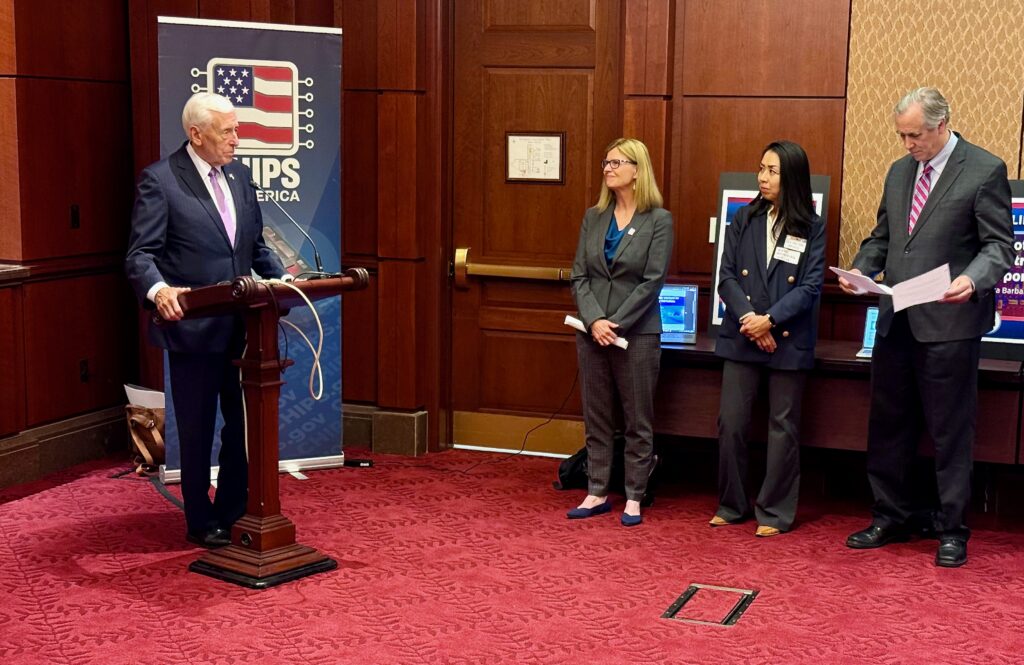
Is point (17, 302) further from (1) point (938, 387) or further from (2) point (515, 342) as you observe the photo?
(1) point (938, 387)

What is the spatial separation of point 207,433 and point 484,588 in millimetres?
1294

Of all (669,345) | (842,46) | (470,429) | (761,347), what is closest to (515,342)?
(470,429)

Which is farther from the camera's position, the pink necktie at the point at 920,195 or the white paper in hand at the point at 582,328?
the white paper in hand at the point at 582,328

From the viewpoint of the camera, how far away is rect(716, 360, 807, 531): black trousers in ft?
17.8

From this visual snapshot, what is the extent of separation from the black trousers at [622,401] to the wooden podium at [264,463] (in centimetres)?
122

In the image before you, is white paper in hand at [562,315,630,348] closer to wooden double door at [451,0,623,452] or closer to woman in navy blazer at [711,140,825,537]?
woman in navy blazer at [711,140,825,537]

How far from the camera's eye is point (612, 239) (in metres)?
5.57

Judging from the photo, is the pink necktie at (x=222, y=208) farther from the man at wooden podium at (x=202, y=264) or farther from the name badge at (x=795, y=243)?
the name badge at (x=795, y=243)

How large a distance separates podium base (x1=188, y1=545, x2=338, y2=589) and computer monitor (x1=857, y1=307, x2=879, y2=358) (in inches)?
96.5

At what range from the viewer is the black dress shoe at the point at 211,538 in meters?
5.17

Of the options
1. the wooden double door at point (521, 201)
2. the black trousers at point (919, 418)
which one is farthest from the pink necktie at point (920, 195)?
the wooden double door at point (521, 201)

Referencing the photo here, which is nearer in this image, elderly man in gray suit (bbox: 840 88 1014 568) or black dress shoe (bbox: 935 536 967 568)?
elderly man in gray suit (bbox: 840 88 1014 568)

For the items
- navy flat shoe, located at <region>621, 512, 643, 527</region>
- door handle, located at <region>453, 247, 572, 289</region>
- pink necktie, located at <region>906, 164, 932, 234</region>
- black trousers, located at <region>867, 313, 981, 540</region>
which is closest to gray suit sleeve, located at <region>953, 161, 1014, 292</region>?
pink necktie, located at <region>906, 164, 932, 234</region>

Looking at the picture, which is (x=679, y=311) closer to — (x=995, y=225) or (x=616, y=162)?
(x=616, y=162)
